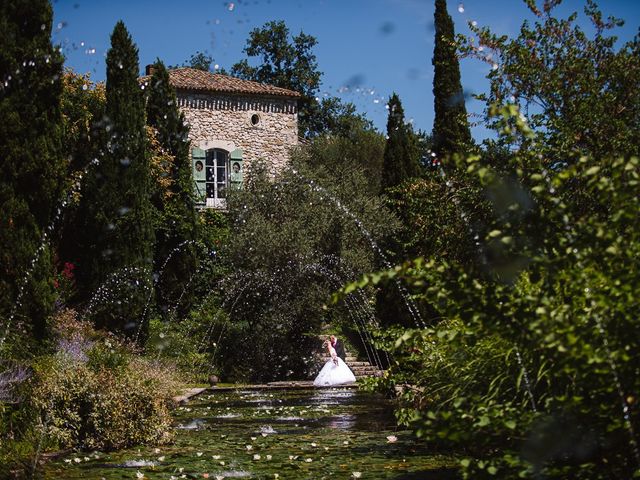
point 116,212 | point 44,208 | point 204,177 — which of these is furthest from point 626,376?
point 204,177

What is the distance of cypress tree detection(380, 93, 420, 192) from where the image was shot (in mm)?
22000

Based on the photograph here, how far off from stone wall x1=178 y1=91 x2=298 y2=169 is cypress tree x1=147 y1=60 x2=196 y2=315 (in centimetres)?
493

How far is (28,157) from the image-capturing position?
41.2 ft

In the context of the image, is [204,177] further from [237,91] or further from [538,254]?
[538,254]

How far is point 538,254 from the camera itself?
3824mm

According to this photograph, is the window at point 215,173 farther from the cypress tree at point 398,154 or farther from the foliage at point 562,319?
the foliage at point 562,319

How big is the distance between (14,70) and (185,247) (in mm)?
10005

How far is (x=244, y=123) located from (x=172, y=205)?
8.24 meters

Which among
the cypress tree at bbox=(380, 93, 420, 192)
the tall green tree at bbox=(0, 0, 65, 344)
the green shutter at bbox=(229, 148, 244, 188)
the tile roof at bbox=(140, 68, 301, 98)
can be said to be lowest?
the tall green tree at bbox=(0, 0, 65, 344)

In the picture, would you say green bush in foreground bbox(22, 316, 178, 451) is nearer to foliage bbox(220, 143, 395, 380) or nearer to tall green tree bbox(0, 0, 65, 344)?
tall green tree bbox(0, 0, 65, 344)

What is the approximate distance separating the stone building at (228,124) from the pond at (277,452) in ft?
60.3

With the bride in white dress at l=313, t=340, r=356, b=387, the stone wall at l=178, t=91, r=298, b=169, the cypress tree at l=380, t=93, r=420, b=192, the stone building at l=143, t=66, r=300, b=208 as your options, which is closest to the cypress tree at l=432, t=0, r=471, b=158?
the cypress tree at l=380, t=93, r=420, b=192

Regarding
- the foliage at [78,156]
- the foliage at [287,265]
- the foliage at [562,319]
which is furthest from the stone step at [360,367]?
the foliage at [562,319]

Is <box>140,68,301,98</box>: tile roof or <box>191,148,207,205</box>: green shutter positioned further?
<box>140,68,301,98</box>: tile roof
